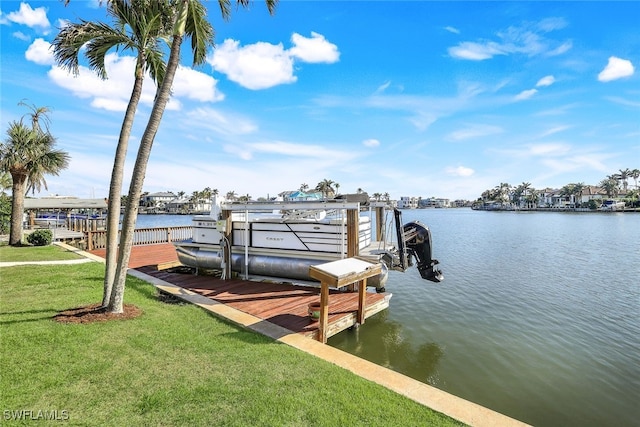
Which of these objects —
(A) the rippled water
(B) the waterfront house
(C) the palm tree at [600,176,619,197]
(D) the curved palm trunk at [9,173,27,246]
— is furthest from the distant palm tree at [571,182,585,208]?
(B) the waterfront house

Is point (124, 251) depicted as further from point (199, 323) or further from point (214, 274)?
point (214, 274)

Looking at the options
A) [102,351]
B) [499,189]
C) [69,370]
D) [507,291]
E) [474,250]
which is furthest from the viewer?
[499,189]

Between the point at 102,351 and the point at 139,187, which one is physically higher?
the point at 139,187

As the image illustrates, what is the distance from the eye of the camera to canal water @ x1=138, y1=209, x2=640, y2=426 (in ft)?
18.1

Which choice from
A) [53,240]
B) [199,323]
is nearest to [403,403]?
[199,323]

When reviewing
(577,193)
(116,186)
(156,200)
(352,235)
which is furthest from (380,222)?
(156,200)

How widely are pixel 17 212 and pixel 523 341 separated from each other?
2233cm

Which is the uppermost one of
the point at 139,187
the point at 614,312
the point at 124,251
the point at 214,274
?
the point at 139,187

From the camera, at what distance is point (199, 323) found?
6.19 meters

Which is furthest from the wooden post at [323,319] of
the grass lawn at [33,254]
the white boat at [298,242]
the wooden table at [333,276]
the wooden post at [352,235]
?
the grass lawn at [33,254]

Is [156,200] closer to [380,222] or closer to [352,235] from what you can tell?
[380,222]

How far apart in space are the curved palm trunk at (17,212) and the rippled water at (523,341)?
18267 mm

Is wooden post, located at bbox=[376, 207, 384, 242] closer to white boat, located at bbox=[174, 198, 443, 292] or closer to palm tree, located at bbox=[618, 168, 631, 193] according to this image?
white boat, located at bbox=[174, 198, 443, 292]

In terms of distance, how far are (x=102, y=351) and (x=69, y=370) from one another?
598 millimetres
